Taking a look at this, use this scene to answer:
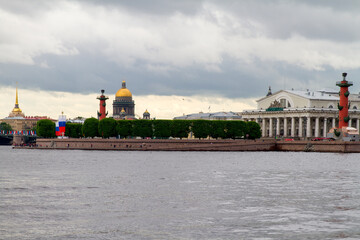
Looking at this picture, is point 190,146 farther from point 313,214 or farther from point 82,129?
point 313,214

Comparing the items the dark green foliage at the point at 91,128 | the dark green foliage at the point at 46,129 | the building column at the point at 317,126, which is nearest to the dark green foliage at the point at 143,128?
the dark green foliage at the point at 91,128

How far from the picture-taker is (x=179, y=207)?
82.4 feet

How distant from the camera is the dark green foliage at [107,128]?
327ft

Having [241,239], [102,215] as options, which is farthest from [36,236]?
[241,239]

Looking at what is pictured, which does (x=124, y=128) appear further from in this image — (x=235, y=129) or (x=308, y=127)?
(x=308, y=127)

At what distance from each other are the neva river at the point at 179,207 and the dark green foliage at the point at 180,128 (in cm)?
5699

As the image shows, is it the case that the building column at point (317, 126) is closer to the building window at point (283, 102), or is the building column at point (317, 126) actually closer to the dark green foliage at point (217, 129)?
the building window at point (283, 102)

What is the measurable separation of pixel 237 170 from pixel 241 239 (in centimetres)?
2713

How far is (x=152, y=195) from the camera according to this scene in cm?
2898

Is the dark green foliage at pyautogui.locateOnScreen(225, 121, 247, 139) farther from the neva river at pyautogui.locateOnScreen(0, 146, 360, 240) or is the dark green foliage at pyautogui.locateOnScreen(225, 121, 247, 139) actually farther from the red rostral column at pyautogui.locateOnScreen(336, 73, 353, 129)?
the neva river at pyautogui.locateOnScreen(0, 146, 360, 240)

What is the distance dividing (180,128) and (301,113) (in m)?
25.4

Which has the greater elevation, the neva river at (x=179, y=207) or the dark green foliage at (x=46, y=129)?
the dark green foliage at (x=46, y=129)

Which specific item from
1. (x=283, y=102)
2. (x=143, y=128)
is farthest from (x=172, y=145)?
(x=283, y=102)

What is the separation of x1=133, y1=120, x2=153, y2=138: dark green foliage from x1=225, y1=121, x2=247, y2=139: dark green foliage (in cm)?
1109
